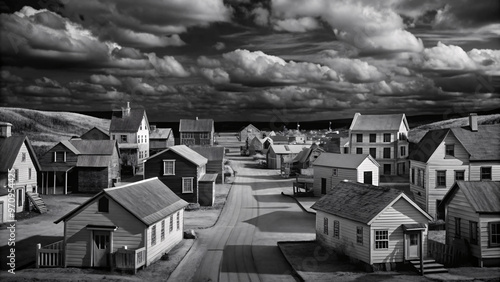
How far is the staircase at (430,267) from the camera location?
24.6 m

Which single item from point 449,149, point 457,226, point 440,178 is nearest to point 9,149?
point 457,226

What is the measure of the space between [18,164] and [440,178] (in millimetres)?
44038

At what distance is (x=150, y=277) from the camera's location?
939 inches

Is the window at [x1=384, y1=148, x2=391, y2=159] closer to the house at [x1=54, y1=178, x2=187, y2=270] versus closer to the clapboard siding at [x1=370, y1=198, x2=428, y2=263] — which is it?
the clapboard siding at [x1=370, y1=198, x2=428, y2=263]

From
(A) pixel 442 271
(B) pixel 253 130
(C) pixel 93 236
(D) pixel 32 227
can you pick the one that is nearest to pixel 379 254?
(A) pixel 442 271

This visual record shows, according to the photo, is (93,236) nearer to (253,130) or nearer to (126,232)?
(126,232)

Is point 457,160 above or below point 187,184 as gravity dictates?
above

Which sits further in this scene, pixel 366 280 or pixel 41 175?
pixel 41 175

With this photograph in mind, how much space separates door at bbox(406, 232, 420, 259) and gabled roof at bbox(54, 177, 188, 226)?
1619 cm

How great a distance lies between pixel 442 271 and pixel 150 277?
1777 centimetres

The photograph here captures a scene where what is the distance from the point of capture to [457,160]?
3938 centimetres

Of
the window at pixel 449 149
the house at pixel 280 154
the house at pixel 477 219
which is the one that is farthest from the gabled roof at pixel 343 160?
the house at pixel 280 154

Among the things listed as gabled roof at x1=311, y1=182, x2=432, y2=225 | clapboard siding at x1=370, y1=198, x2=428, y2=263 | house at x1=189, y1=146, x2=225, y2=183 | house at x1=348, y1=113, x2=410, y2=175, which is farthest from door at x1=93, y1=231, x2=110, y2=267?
house at x1=348, y1=113, x2=410, y2=175

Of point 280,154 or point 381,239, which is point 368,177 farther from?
point 280,154
